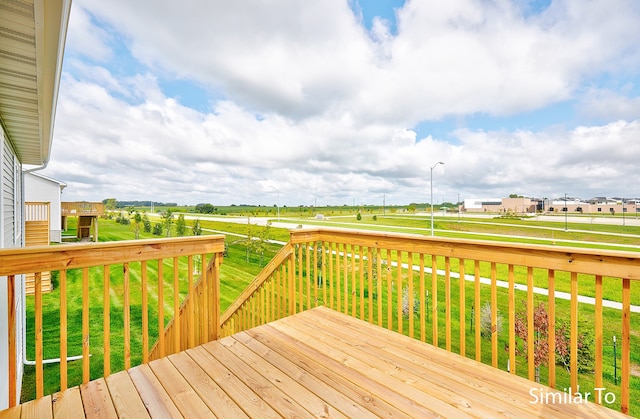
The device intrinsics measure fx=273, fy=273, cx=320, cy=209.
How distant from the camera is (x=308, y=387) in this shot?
1645 millimetres

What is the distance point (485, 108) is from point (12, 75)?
10.6 meters

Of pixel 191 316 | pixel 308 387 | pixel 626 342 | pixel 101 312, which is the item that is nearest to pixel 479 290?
pixel 626 342

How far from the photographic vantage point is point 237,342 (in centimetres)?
222

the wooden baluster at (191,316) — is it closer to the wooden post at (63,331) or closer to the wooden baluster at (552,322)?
the wooden post at (63,331)

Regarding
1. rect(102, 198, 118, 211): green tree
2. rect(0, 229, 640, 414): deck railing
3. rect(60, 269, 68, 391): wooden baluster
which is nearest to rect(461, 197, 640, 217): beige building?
rect(0, 229, 640, 414): deck railing

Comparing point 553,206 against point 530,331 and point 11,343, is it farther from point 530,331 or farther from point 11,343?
point 11,343

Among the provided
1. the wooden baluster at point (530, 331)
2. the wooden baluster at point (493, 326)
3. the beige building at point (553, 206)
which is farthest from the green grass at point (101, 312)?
the beige building at point (553, 206)

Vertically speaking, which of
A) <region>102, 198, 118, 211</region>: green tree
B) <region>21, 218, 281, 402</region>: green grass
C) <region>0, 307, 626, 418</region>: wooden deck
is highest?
<region>102, 198, 118, 211</region>: green tree

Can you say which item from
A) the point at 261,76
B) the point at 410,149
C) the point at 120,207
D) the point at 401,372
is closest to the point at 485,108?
the point at 410,149

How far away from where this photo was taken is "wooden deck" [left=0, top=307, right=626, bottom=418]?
1424 mm

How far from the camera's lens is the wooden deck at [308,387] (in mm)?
1424

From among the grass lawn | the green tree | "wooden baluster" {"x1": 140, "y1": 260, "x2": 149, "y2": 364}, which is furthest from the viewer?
the green tree

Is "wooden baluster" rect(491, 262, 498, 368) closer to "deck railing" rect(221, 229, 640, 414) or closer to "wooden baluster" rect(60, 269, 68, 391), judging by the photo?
"deck railing" rect(221, 229, 640, 414)

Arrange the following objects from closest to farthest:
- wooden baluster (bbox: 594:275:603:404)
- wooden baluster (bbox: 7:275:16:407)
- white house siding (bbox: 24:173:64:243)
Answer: wooden baluster (bbox: 7:275:16:407), wooden baluster (bbox: 594:275:603:404), white house siding (bbox: 24:173:64:243)
